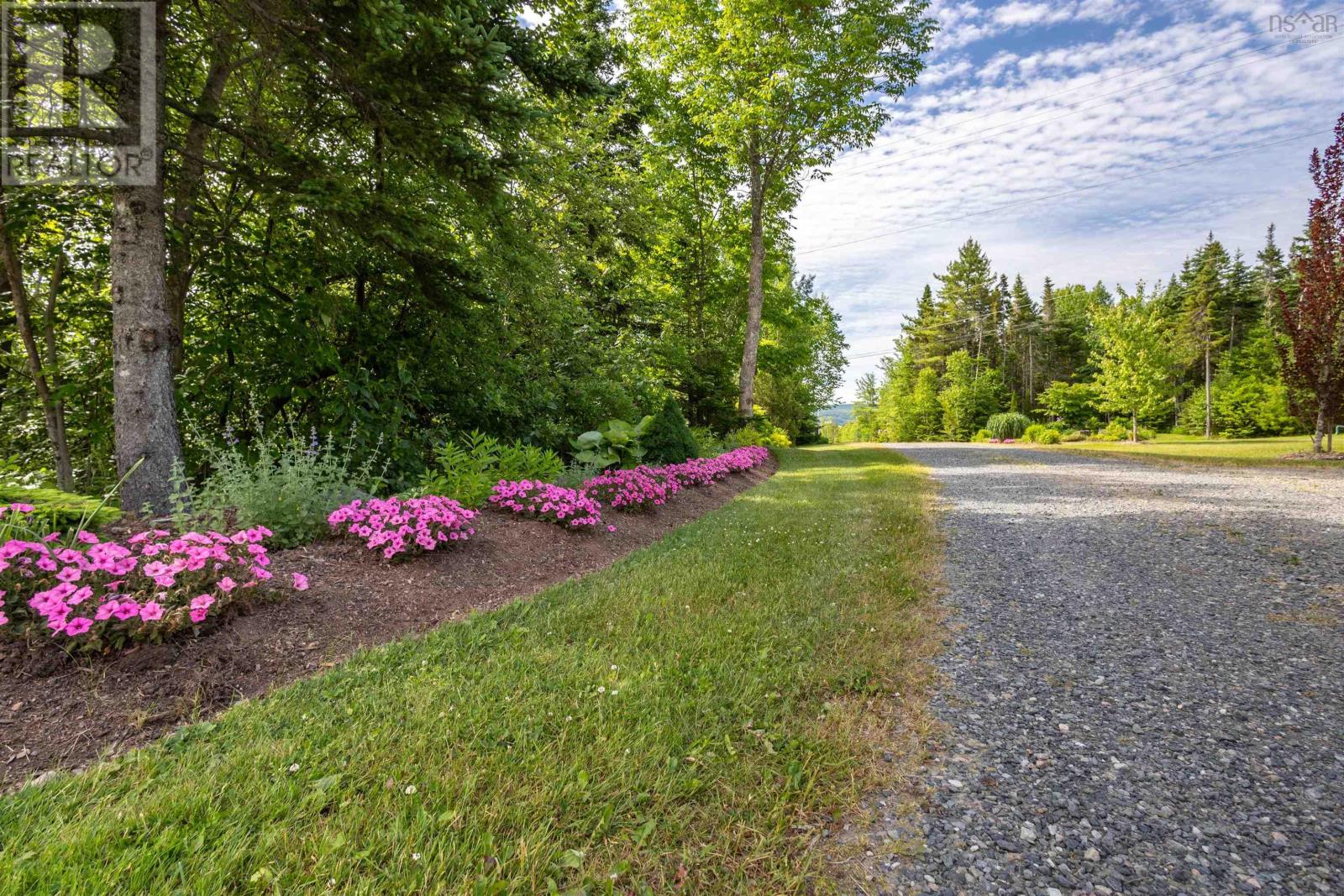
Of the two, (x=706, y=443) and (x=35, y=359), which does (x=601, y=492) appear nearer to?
(x=35, y=359)

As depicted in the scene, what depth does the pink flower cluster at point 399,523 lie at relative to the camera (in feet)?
11.1

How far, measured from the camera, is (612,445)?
287 inches

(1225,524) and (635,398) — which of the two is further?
(635,398)

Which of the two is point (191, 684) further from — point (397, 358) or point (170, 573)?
point (397, 358)

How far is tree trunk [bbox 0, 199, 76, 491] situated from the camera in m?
3.93

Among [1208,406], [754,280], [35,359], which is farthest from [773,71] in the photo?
[1208,406]

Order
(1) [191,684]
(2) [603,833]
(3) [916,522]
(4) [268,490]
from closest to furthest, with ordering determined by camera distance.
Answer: (2) [603,833], (1) [191,684], (4) [268,490], (3) [916,522]

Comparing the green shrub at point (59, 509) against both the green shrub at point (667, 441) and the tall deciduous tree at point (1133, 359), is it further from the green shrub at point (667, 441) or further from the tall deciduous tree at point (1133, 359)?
the tall deciduous tree at point (1133, 359)

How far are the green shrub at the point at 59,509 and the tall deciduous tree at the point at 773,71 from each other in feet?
42.0

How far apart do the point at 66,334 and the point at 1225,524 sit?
10.6 metres

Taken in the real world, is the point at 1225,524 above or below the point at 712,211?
below

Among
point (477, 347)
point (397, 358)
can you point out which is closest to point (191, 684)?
point (397, 358)

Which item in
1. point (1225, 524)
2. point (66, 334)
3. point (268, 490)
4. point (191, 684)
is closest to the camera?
point (191, 684)

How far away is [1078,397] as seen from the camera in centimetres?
3400
